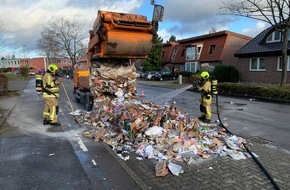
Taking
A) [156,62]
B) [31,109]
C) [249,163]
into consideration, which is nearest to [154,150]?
[249,163]

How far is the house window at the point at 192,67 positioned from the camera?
38784mm

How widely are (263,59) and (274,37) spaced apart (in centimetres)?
223

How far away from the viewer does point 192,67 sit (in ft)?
130

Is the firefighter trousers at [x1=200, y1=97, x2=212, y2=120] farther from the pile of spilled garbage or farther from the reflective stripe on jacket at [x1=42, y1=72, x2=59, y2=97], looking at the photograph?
the reflective stripe on jacket at [x1=42, y1=72, x2=59, y2=97]

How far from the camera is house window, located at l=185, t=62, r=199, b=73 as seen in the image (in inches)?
1527

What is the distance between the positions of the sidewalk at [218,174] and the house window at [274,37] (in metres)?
22.2

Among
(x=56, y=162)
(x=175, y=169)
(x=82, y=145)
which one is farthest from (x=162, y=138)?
(x=56, y=162)

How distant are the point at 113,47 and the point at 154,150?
157 inches

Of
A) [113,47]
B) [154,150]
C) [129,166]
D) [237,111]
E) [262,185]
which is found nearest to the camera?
[262,185]

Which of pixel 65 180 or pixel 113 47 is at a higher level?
pixel 113 47

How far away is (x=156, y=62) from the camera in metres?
46.7

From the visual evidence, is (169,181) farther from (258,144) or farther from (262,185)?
(258,144)

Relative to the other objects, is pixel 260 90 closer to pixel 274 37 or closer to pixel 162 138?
pixel 274 37

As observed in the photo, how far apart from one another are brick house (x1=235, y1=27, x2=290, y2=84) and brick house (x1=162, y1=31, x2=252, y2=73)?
201 inches
